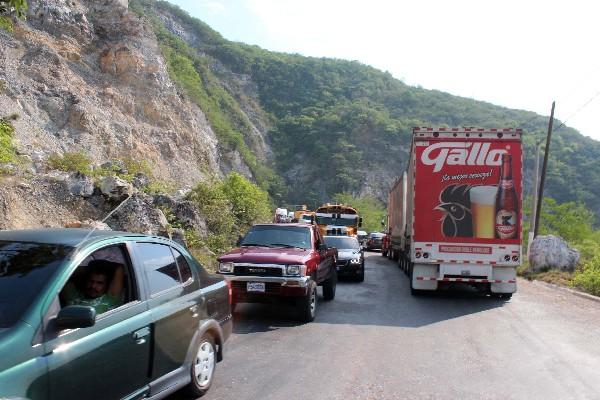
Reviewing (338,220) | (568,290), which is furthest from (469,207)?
(338,220)

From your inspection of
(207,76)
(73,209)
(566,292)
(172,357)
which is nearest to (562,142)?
(207,76)

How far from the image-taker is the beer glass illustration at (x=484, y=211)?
1241 centimetres

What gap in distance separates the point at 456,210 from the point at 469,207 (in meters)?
0.30

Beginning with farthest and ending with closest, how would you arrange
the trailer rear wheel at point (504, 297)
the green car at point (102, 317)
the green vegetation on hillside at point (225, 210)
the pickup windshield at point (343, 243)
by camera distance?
the green vegetation on hillside at point (225, 210) < the pickup windshield at point (343, 243) < the trailer rear wheel at point (504, 297) < the green car at point (102, 317)

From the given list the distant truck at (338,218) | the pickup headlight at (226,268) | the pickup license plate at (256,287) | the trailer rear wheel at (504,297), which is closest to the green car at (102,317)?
the pickup license plate at (256,287)

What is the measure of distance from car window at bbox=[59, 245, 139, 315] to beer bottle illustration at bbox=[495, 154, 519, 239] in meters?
9.93

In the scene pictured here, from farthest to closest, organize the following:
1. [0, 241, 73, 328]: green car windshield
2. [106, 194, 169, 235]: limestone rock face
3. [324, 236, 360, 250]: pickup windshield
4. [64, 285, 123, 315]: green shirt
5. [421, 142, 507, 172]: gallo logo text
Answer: [324, 236, 360, 250]: pickup windshield → [106, 194, 169, 235]: limestone rock face → [421, 142, 507, 172]: gallo logo text → [64, 285, 123, 315]: green shirt → [0, 241, 73, 328]: green car windshield

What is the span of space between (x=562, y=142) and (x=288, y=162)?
2057 inches

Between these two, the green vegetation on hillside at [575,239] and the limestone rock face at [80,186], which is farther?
the green vegetation on hillside at [575,239]

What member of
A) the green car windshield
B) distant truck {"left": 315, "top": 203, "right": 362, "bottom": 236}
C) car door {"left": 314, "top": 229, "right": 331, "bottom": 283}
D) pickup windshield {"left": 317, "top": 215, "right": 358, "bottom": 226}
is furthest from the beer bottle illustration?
pickup windshield {"left": 317, "top": 215, "right": 358, "bottom": 226}

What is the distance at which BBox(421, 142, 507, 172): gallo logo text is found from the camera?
12477mm

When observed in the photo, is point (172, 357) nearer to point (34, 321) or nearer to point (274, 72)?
point (34, 321)

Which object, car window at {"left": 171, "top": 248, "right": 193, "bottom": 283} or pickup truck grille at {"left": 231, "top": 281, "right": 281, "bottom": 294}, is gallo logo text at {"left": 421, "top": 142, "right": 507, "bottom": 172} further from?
car window at {"left": 171, "top": 248, "right": 193, "bottom": 283}

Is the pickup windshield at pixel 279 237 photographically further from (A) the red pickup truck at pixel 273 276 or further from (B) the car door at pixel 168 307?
(B) the car door at pixel 168 307
